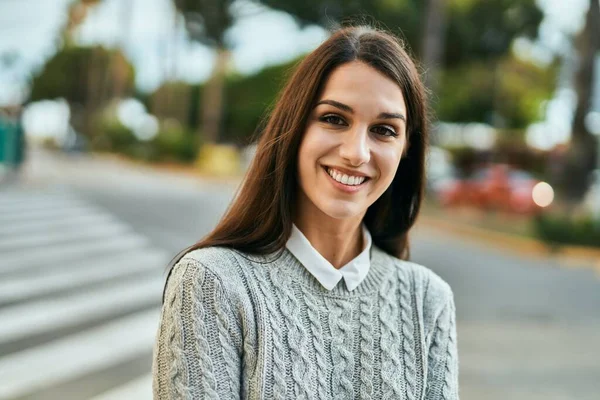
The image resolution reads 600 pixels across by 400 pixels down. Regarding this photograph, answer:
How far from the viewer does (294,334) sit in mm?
1838

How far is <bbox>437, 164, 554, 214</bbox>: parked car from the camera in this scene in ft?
68.5

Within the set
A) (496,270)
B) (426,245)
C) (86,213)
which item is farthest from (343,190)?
(86,213)

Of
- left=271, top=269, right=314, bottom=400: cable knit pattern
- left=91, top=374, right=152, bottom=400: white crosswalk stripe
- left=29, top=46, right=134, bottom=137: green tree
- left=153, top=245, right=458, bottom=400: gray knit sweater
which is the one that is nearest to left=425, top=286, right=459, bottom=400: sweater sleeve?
left=153, top=245, right=458, bottom=400: gray knit sweater

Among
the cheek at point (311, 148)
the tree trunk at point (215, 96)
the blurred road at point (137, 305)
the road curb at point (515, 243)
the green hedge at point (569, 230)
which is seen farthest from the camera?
the tree trunk at point (215, 96)

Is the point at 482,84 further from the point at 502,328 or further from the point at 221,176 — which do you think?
the point at 502,328

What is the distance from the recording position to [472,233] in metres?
17.0

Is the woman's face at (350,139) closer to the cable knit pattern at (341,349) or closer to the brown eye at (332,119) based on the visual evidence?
the brown eye at (332,119)

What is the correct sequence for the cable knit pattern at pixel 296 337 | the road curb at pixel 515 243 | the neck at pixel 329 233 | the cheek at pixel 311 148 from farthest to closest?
the road curb at pixel 515 243
the neck at pixel 329 233
the cheek at pixel 311 148
the cable knit pattern at pixel 296 337

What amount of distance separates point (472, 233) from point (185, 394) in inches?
623

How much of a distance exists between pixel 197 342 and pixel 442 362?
2.25ft

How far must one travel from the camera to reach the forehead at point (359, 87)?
1880 millimetres

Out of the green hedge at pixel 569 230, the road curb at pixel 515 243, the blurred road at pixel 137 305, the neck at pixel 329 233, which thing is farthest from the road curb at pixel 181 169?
the neck at pixel 329 233

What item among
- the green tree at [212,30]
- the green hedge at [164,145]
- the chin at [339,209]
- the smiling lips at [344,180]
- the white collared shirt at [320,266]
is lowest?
the green hedge at [164,145]

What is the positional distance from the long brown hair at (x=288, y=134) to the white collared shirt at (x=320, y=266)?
28 millimetres
